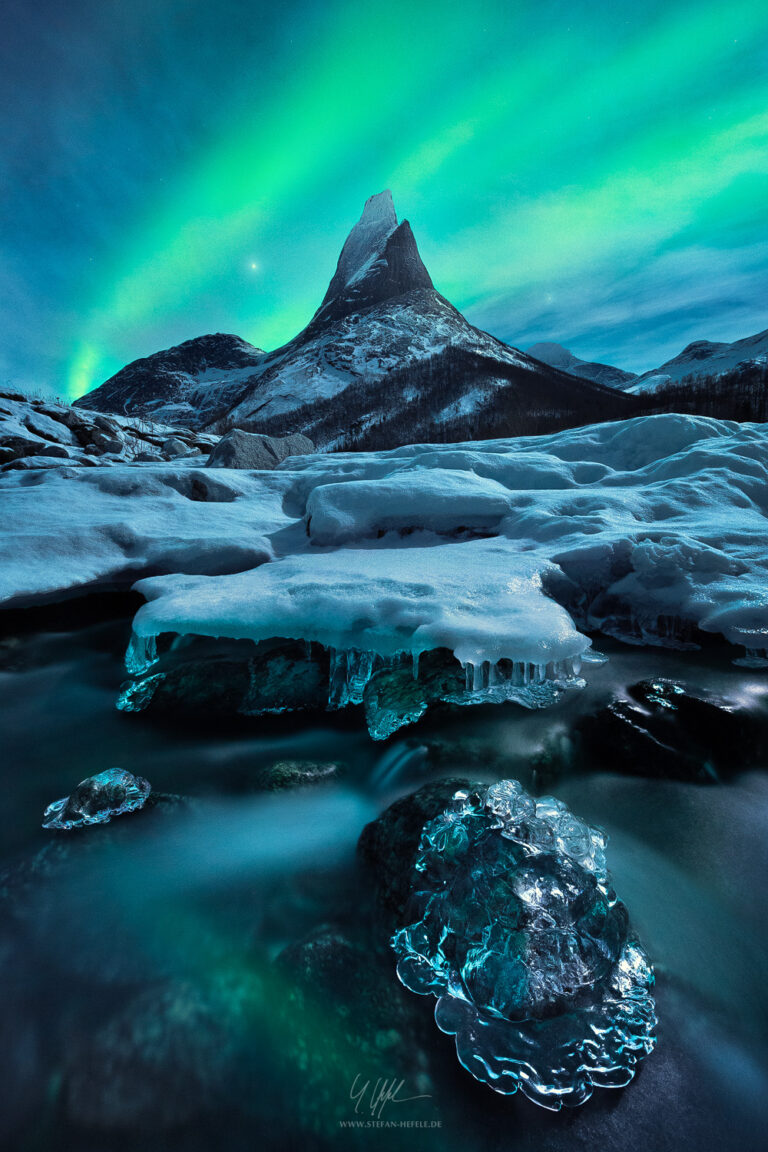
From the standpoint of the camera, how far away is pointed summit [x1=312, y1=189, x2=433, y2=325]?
9212cm

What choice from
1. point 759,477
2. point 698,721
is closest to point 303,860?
point 698,721

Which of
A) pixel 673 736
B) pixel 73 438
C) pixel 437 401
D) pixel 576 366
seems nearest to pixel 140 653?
pixel 673 736

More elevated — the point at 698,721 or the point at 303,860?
the point at 698,721

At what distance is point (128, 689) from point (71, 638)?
1.36 meters

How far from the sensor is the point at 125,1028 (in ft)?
4.80

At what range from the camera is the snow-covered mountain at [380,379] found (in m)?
45.9

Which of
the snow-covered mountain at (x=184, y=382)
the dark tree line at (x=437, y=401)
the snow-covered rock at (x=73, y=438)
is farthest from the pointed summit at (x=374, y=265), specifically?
the snow-covered rock at (x=73, y=438)

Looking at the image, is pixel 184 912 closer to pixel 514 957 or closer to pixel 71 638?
pixel 514 957

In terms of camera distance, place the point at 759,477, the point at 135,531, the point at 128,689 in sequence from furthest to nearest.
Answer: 1. the point at 759,477
2. the point at 135,531
3. the point at 128,689

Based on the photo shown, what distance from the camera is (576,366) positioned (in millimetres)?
147750

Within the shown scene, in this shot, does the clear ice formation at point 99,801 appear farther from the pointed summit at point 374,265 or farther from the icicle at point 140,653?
the pointed summit at point 374,265

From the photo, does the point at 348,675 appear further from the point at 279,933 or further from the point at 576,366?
the point at 576,366

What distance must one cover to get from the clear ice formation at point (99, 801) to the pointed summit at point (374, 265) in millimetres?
99788

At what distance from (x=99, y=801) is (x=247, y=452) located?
8.35 meters
